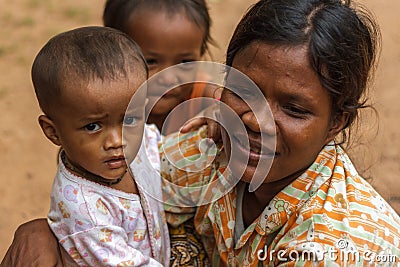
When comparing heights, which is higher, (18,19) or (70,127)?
(70,127)

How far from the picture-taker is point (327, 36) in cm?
230

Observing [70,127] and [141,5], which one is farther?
[141,5]

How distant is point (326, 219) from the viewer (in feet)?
7.63

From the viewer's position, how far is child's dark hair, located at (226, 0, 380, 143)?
7.48ft

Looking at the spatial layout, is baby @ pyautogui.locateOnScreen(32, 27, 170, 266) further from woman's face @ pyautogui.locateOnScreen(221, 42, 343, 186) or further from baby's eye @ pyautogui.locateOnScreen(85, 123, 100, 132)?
woman's face @ pyautogui.locateOnScreen(221, 42, 343, 186)

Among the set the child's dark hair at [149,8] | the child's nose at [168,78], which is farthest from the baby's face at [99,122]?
the child's dark hair at [149,8]

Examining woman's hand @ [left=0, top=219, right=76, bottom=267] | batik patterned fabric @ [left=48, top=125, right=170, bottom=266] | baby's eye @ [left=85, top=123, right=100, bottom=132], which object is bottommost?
woman's hand @ [left=0, top=219, right=76, bottom=267]

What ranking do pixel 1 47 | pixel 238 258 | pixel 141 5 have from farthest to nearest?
pixel 1 47 < pixel 141 5 < pixel 238 258

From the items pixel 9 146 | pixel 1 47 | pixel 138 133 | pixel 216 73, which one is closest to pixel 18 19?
pixel 1 47

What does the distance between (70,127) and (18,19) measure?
3.94 meters

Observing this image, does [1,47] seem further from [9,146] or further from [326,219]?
[326,219]

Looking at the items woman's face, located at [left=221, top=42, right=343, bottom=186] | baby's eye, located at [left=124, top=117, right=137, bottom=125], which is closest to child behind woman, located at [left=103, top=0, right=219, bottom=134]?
baby's eye, located at [left=124, top=117, right=137, bottom=125]

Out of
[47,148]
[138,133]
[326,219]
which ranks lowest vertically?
[47,148]

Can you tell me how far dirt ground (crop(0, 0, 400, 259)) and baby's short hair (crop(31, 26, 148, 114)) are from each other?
1481mm
